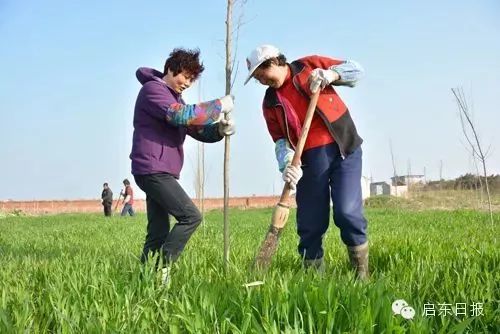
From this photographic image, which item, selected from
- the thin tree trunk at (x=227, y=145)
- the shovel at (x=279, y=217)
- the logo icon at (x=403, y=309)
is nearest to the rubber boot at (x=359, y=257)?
the shovel at (x=279, y=217)

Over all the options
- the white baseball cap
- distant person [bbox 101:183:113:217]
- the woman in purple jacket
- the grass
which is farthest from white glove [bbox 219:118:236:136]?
distant person [bbox 101:183:113:217]

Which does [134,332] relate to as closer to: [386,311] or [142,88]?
[386,311]

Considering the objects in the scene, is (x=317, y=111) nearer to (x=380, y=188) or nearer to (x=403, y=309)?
(x=403, y=309)

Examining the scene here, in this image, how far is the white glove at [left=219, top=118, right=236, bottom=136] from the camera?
313cm

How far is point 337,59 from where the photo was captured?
3312 millimetres

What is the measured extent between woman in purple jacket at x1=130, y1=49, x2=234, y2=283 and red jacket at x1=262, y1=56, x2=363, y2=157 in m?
0.33

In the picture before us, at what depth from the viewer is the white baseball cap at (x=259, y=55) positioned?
3.02m

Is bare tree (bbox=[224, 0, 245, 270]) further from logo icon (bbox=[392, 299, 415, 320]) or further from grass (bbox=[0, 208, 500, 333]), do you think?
logo icon (bbox=[392, 299, 415, 320])

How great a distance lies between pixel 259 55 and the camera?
119 inches

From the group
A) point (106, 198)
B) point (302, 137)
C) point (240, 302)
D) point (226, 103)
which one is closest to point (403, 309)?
point (240, 302)

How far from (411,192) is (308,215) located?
3026 centimetres

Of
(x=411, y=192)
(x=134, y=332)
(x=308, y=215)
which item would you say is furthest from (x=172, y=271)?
(x=411, y=192)

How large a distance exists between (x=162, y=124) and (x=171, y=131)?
0.08 meters

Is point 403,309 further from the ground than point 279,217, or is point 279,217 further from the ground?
point 279,217
